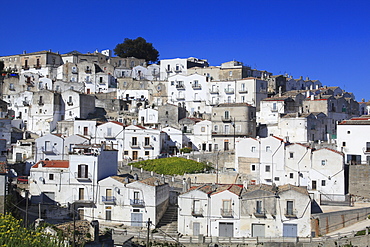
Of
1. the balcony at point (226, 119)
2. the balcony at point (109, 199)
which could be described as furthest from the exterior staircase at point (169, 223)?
the balcony at point (226, 119)

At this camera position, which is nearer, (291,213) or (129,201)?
(291,213)

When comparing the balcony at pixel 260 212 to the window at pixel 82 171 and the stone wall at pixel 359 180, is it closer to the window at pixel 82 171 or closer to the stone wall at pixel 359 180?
the stone wall at pixel 359 180

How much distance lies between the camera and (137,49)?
88.8m

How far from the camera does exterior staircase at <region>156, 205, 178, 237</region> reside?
3400 centimetres

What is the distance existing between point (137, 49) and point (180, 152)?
41.8 metres

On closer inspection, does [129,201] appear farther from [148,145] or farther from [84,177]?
[148,145]

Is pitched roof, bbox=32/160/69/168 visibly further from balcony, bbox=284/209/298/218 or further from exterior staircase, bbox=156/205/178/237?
balcony, bbox=284/209/298/218

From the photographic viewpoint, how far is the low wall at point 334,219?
110ft

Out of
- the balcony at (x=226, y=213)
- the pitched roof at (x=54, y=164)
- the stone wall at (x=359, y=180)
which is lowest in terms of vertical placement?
the balcony at (x=226, y=213)

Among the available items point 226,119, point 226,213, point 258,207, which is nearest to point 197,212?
point 226,213

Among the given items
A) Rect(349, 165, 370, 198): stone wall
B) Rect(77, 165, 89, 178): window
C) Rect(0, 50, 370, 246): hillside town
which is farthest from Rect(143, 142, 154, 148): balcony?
Rect(349, 165, 370, 198): stone wall

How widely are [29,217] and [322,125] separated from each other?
33.3 metres

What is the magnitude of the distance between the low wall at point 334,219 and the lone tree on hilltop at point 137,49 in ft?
198

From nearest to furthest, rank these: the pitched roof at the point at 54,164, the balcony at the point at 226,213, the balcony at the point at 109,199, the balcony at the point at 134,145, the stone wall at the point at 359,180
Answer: the balcony at the point at 226,213, the balcony at the point at 109,199, the pitched roof at the point at 54,164, the stone wall at the point at 359,180, the balcony at the point at 134,145
